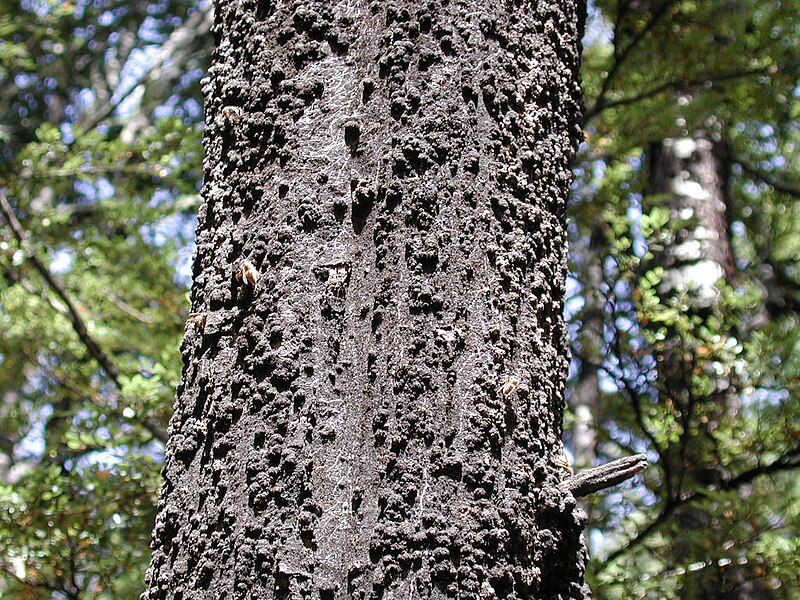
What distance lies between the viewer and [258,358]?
4.12 ft

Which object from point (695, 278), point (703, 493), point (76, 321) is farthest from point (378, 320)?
point (695, 278)

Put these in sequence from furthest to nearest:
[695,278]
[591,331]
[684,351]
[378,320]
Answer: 1. [695,278]
2. [591,331]
3. [684,351]
4. [378,320]

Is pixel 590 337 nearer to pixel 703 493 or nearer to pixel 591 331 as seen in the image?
pixel 591 331

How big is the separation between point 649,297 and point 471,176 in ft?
6.16

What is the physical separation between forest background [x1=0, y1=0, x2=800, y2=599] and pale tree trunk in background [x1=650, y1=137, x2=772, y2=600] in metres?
0.02

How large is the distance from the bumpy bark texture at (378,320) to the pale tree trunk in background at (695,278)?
6.14ft

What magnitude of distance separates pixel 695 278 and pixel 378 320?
331cm

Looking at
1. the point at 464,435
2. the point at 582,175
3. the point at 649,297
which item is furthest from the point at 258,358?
the point at 582,175

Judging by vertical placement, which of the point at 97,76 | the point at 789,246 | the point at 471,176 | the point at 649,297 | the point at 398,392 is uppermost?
the point at 97,76

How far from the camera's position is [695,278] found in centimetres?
416

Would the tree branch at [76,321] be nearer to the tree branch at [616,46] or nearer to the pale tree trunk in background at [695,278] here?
the pale tree trunk in background at [695,278]

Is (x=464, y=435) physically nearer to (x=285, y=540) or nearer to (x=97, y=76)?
(x=285, y=540)

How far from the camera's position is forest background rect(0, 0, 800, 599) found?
9.68 ft

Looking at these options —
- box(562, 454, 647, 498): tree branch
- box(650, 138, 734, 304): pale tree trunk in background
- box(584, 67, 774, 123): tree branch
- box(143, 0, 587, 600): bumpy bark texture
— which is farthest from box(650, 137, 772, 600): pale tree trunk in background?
box(143, 0, 587, 600): bumpy bark texture
